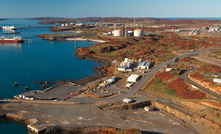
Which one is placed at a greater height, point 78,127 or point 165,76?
point 165,76

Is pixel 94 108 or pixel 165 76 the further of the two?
pixel 165 76

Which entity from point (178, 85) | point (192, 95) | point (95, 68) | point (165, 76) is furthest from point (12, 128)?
point (95, 68)

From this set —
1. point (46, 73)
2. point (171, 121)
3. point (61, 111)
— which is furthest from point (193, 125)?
point (46, 73)

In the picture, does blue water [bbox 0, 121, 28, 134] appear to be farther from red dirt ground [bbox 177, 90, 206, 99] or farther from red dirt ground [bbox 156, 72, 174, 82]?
red dirt ground [bbox 156, 72, 174, 82]

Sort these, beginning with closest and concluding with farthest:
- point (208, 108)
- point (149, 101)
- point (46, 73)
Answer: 1. point (208, 108)
2. point (149, 101)
3. point (46, 73)

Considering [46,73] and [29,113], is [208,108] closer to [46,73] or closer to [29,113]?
[29,113]

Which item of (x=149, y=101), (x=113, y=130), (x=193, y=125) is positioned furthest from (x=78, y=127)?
(x=193, y=125)

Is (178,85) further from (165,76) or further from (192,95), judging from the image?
(165,76)

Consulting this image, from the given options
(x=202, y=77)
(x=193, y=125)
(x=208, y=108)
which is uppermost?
(x=202, y=77)

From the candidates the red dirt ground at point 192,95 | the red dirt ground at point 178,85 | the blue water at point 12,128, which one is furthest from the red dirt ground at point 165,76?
the blue water at point 12,128

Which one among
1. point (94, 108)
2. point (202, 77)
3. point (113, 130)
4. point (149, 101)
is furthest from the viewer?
point (202, 77)
